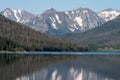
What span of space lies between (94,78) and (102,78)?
176cm

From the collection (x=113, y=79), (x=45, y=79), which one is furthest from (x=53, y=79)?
(x=113, y=79)

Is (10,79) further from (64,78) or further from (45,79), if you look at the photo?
(64,78)

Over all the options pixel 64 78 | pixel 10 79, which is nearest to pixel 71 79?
pixel 64 78

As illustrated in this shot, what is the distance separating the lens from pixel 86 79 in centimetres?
7525

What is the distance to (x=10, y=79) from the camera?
2692 inches

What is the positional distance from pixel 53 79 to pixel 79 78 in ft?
22.1

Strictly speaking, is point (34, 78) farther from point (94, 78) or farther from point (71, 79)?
point (94, 78)

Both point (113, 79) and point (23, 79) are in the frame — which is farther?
point (113, 79)

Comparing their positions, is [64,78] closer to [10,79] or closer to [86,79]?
[86,79]

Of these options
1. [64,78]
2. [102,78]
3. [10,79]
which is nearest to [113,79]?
[102,78]

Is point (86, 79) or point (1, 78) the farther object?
point (86, 79)

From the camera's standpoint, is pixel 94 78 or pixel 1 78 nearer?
pixel 1 78

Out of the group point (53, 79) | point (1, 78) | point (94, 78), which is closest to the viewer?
point (1, 78)

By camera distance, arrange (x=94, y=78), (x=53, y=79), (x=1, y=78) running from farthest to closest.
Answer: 1. (x=94, y=78)
2. (x=53, y=79)
3. (x=1, y=78)
